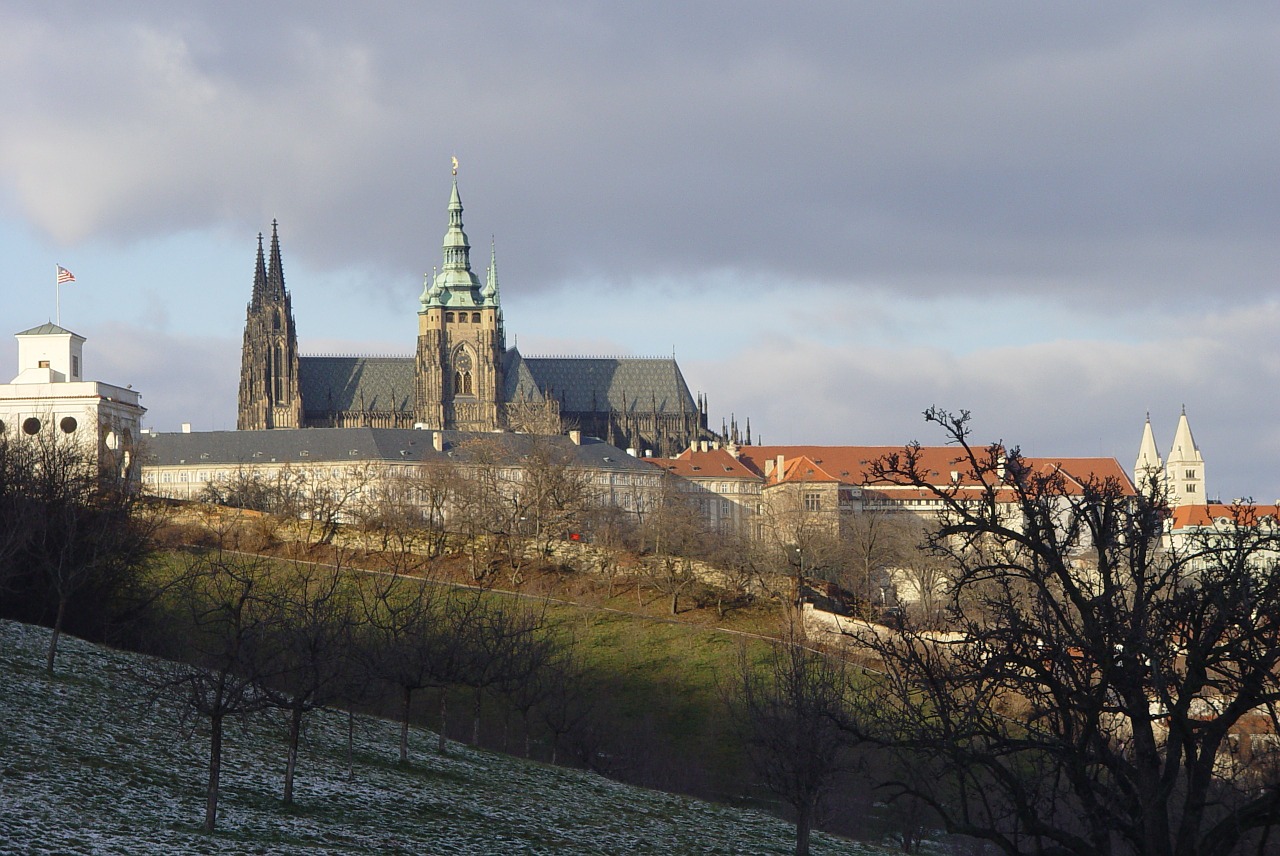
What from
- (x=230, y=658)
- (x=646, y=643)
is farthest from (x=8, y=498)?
(x=646, y=643)

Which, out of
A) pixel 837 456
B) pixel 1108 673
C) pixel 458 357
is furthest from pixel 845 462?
pixel 1108 673

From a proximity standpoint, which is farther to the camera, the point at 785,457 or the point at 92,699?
the point at 785,457

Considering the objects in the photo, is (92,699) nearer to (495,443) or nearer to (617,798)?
(617,798)

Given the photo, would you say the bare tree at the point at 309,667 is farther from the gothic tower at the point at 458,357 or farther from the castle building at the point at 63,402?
the gothic tower at the point at 458,357

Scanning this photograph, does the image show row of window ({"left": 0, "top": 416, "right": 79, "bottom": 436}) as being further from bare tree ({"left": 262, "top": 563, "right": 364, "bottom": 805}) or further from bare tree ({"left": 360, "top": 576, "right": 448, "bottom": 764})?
bare tree ({"left": 262, "top": 563, "right": 364, "bottom": 805})

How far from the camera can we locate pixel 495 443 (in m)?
125

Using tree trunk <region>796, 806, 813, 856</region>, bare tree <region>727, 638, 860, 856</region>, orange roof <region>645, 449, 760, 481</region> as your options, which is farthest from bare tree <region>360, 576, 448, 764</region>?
orange roof <region>645, 449, 760, 481</region>

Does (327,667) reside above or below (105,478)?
below

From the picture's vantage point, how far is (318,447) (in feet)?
527

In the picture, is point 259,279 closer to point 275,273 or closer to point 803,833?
point 275,273

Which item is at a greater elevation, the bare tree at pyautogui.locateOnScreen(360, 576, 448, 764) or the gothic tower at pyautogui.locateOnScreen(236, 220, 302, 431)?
the gothic tower at pyautogui.locateOnScreen(236, 220, 302, 431)

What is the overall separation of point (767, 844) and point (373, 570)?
172 feet

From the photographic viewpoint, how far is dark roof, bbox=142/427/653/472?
157 m

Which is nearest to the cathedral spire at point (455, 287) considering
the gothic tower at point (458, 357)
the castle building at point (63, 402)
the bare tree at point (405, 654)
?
the gothic tower at point (458, 357)
